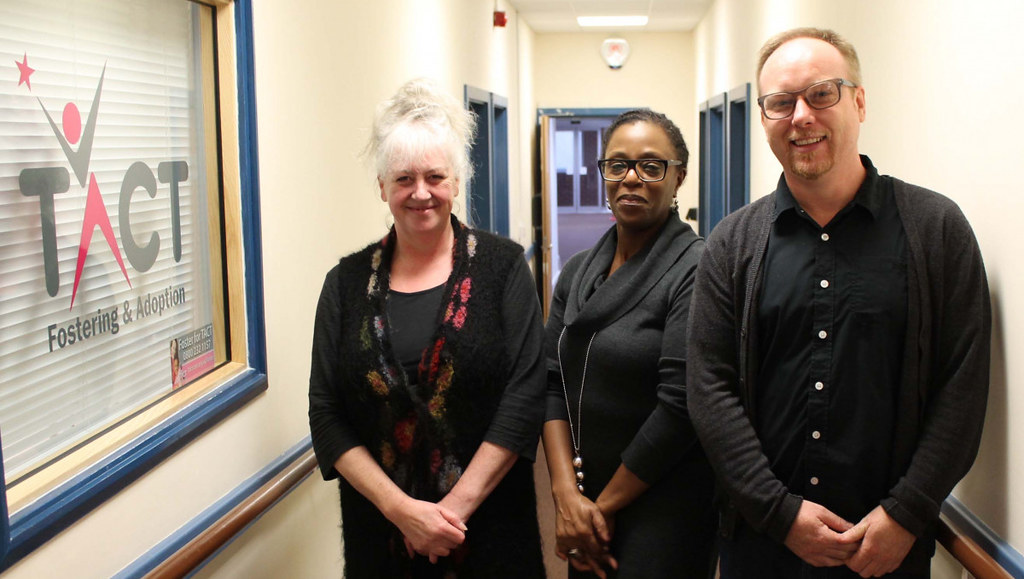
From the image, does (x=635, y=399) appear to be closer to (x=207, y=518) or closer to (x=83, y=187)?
(x=207, y=518)

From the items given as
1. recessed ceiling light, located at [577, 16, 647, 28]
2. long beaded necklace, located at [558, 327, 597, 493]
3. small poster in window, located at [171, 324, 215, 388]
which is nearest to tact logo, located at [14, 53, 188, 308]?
small poster in window, located at [171, 324, 215, 388]

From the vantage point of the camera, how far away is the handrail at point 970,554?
1.41 meters

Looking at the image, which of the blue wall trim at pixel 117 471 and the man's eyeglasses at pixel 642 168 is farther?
the man's eyeglasses at pixel 642 168

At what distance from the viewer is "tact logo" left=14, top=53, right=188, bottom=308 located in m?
1.25

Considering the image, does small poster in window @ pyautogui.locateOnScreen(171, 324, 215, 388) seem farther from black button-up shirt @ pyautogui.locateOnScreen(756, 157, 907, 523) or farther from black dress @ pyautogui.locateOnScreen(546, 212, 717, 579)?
black button-up shirt @ pyautogui.locateOnScreen(756, 157, 907, 523)

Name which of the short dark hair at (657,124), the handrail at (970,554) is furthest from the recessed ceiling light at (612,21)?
the handrail at (970,554)

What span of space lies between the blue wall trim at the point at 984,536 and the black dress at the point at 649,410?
451 mm

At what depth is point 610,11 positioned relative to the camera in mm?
6652

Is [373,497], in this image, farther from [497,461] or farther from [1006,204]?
[1006,204]

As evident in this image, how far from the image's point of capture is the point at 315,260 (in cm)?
238

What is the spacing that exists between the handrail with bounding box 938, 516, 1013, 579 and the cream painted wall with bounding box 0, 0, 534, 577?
4.65ft

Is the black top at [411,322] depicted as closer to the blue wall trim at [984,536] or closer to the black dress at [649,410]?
the black dress at [649,410]

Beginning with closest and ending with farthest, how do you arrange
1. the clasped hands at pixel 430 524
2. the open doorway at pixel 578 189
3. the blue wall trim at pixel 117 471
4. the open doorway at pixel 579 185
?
1. the blue wall trim at pixel 117 471
2. the clasped hands at pixel 430 524
3. the open doorway at pixel 578 189
4. the open doorway at pixel 579 185

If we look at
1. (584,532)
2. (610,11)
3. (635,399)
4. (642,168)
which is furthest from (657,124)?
(610,11)
